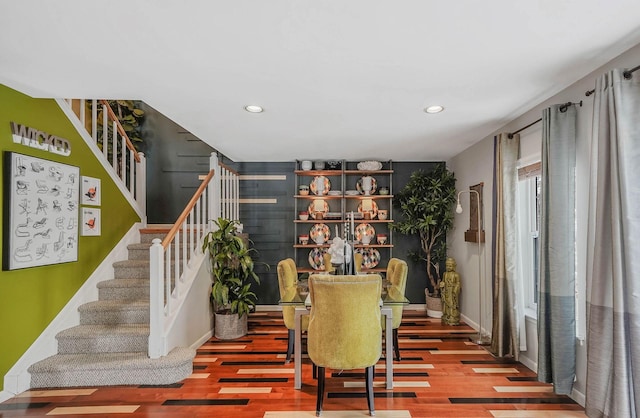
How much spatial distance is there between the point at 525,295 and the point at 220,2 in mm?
3633

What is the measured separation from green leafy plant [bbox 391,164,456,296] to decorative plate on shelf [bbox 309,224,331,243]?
3.30 ft

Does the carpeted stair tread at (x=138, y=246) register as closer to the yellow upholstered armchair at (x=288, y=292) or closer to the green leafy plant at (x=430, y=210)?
the yellow upholstered armchair at (x=288, y=292)

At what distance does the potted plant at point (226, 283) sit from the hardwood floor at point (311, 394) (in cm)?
55

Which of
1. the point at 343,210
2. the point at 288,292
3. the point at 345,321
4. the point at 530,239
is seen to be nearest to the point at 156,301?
the point at 288,292

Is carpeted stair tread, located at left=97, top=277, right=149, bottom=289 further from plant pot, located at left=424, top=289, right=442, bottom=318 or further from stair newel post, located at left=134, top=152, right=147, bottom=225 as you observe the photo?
plant pot, located at left=424, top=289, right=442, bottom=318

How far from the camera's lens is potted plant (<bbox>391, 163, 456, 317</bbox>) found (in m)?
5.09

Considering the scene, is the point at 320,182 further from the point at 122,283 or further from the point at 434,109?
the point at 122,283

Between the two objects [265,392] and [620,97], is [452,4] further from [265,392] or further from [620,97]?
[265,392]

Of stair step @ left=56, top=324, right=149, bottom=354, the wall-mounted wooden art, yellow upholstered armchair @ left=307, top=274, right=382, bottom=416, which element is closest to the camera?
yellow upholstered armchair @ left=307, top=274, right=382, bottom=416

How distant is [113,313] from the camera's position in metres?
3.47

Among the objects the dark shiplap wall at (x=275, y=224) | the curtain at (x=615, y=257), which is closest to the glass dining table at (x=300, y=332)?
the curtain at (x=615, y=257)

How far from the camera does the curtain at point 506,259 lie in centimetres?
337

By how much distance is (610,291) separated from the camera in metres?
2.16

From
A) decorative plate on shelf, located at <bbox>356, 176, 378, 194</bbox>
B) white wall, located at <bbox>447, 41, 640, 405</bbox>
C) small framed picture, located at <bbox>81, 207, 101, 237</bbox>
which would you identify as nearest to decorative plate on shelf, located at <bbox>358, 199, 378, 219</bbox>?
decorative plate on shelf, located at <bbox>356, 176, 378, 194</bbox>
